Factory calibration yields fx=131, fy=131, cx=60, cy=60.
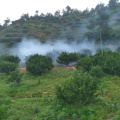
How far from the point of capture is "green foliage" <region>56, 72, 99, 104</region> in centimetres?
446

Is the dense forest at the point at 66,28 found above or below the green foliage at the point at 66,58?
above

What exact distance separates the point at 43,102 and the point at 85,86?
195 cm

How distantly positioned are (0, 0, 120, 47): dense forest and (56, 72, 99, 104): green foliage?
50.4 feet

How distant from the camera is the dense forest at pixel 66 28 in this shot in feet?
85.5

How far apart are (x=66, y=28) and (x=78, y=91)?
36.9 metres

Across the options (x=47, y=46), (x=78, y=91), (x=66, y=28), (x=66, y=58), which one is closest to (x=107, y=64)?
(x=66, y=58)

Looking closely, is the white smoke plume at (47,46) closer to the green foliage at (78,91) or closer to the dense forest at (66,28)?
the dense forest at (66,28)

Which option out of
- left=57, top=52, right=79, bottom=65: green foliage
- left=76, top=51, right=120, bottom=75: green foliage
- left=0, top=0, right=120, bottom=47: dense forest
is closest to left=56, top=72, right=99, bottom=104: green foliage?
left=76, top=51, right=120, bottom=75: green foliage

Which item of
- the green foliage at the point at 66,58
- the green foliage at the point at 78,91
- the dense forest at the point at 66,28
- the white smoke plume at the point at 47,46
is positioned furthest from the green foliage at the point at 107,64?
the white smoke plume at the point at 47,46

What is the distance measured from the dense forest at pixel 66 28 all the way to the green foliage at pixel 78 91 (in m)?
15.4

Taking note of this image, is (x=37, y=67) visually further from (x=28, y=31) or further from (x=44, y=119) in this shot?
(x=28, y=31)

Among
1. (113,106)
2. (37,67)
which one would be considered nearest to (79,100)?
(113,106)

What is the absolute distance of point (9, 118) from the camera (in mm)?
4176

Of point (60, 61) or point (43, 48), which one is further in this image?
point (43, 48)
